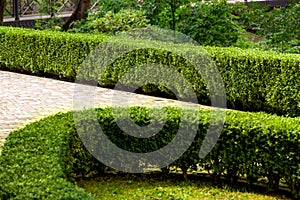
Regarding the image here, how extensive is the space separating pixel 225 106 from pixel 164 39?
2.66 meters

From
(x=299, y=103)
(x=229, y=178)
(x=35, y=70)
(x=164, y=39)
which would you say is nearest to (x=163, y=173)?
(x=229, y=178)

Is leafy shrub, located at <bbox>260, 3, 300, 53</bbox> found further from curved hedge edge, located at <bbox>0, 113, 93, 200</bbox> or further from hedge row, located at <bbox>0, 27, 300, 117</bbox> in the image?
curved hedge edge, located at <bbox>0, 113, 93, 200</bbox>

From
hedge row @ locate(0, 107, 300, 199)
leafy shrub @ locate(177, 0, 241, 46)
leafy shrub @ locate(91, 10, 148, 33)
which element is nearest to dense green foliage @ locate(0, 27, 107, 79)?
leafy shrub @ locate(91, 10, 148, 33)

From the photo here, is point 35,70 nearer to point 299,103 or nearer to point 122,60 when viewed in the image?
point 122,60

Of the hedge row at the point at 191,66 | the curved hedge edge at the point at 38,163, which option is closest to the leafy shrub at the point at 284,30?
the hedge row at the point at 191,66

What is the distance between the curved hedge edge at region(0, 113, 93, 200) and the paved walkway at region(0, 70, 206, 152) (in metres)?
1.88

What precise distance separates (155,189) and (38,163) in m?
1.68

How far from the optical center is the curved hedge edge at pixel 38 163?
4.05m

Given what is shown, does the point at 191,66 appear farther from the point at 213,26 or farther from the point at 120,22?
the point at 120,22

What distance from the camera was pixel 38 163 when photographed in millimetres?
4691

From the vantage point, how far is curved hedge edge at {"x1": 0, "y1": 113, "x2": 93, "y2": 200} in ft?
13.3

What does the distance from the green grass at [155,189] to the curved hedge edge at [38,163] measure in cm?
65

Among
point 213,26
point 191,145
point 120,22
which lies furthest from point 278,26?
point 191,145

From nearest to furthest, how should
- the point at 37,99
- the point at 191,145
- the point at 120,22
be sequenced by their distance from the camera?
the point at 191,145
the point at 37,99
the point at 120,22
